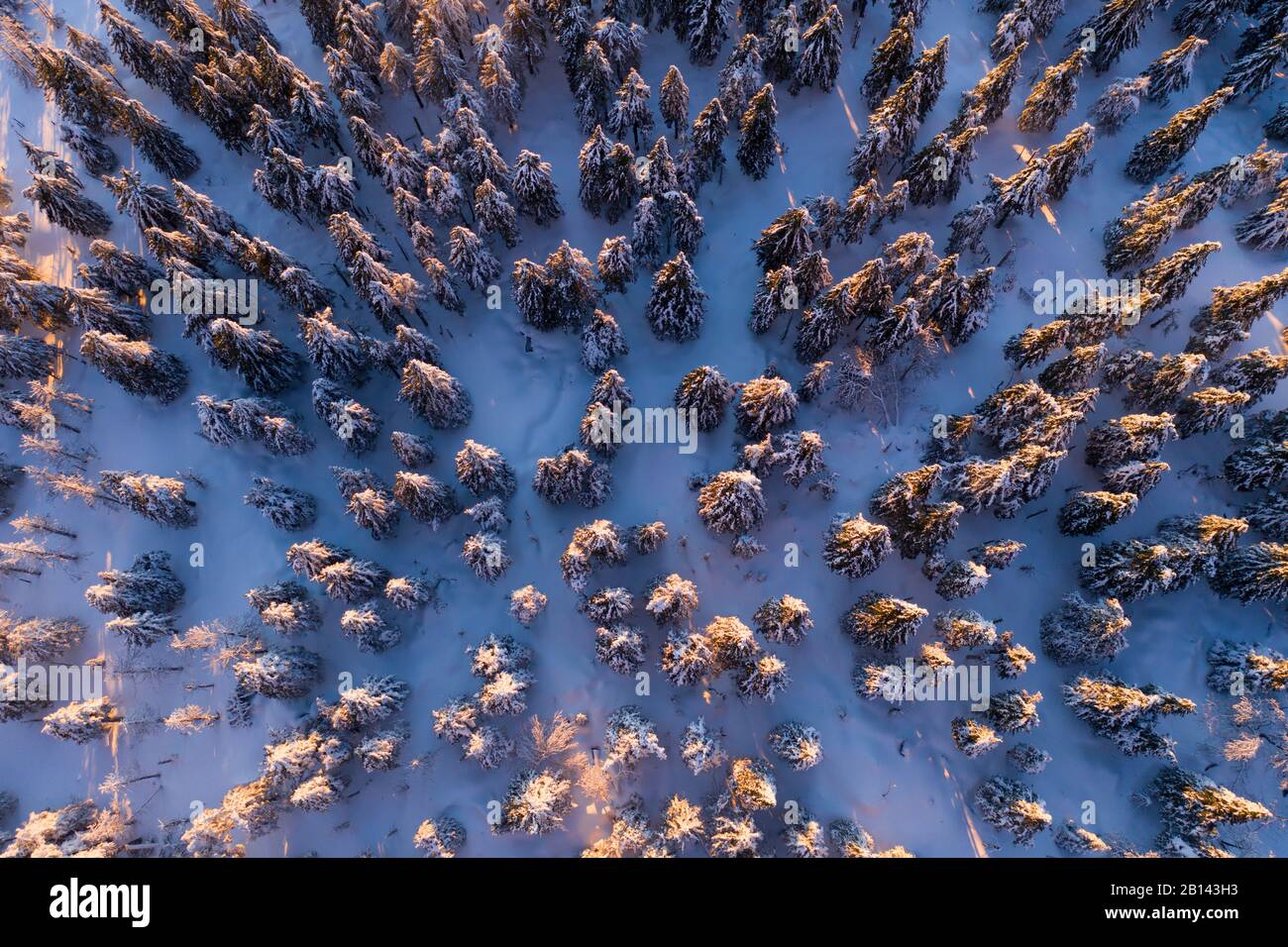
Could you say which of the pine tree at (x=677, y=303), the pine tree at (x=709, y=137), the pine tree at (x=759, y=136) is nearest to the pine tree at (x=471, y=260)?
the pine tree at (x=677, y=303)

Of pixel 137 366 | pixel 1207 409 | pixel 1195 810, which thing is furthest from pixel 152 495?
pixel 1207 409

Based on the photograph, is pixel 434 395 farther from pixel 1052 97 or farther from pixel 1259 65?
pixel 1259 65

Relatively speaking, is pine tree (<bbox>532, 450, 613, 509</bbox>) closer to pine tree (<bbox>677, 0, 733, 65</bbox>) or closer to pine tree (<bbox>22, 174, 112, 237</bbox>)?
pine tree (<bbox>677, 0, 733, 65</bbox>)

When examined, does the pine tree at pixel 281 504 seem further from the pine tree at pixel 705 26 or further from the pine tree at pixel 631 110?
the pine tree at pixel 705 26

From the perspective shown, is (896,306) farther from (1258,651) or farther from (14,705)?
(14,705)

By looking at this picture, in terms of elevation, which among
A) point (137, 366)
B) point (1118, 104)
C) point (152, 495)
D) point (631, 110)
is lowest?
point (152, 495)

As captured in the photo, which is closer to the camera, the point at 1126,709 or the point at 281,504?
the point at 1126,709

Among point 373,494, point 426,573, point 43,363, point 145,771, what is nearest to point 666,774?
point 426,573
